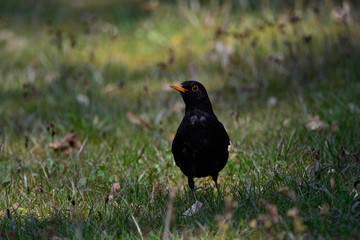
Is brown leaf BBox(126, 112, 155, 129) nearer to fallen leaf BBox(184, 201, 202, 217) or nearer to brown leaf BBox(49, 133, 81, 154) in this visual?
brown leaf BBox(49, 133, 81, 154)

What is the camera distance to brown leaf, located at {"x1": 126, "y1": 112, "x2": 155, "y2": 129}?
4914 millimetres

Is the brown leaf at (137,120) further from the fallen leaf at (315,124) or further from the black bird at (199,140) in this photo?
the fallen leaf at (315,124)

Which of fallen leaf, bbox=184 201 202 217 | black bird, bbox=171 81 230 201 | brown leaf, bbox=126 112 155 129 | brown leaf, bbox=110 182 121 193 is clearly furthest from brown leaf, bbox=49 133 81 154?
fallen leaf, bbox=184 201 202 217

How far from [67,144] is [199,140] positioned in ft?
5.19

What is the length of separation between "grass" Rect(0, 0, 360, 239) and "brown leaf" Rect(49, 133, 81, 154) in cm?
6

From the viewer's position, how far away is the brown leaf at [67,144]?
4.46 m

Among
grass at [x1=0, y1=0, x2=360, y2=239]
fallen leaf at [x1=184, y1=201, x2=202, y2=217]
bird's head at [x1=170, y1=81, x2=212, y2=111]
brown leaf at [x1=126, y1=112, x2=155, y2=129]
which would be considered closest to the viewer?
grass at [x1=0, y1=0, x2=360, y2=239]

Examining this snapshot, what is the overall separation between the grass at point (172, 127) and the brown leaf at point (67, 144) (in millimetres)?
63

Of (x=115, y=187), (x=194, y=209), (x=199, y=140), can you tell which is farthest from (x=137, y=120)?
(x=194, y=209)

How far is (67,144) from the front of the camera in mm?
4500

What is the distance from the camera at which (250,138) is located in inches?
179

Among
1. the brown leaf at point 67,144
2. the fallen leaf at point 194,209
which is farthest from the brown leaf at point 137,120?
the fallen leaf at point 194,209

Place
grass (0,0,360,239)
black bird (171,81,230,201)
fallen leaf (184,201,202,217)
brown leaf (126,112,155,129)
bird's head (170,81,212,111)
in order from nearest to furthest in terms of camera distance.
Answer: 1. grass (0,0,360,239)
2. fallen leaf (184,201,202,217)
3. black bird (171,81,230,201)
4. bird's head (170,81,212,111)
5. brown leaf (126,112,155,129)

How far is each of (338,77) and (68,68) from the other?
350cm
